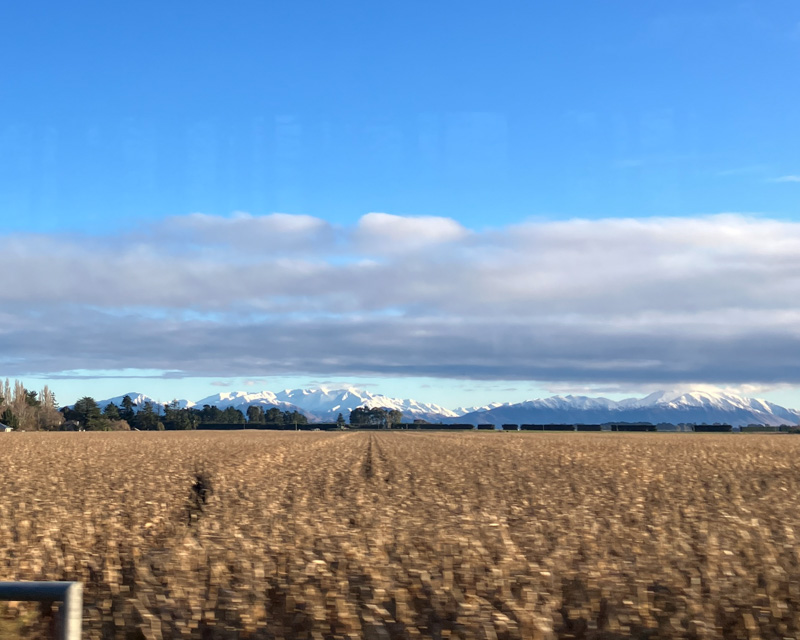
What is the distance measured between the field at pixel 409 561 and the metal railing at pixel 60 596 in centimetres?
412

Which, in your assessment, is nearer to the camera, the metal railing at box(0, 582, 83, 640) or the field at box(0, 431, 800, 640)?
the metal railing at box(0, 582, 83, 640)

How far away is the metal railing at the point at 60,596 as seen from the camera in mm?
5719

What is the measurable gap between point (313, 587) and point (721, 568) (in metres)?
6.21

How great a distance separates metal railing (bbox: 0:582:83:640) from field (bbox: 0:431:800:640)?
4.12 m

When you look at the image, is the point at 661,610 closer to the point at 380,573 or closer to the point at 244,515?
the point at 380,573

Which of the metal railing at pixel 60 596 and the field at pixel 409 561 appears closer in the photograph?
the metal railing at pixel 60 596

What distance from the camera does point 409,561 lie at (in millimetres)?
12883

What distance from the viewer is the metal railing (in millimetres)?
5719

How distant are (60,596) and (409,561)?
7.79 metres

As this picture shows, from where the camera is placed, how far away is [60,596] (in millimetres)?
5781

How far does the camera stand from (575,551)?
13945 mm

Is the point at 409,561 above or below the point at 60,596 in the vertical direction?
below

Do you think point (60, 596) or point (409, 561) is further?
point (409, 561)

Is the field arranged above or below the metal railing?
below
